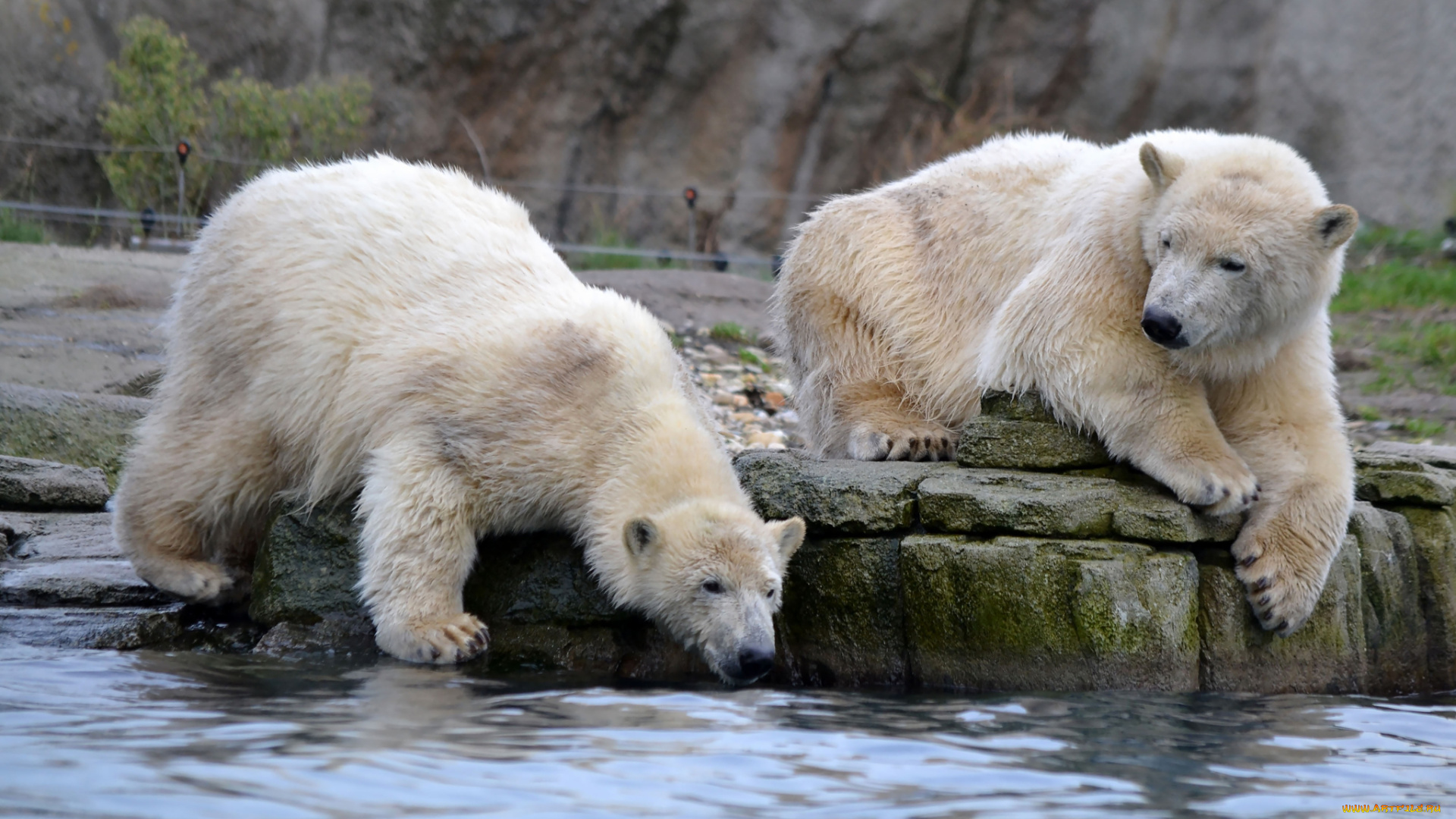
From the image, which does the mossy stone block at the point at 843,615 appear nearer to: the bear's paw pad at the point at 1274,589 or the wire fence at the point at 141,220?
the bear's paw pad at the point at 1274,589

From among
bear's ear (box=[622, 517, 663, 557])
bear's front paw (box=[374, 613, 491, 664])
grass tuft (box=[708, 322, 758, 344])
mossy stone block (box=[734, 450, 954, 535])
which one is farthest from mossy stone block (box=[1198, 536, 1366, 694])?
grass tuft (box=[708, 322, 758, 344])

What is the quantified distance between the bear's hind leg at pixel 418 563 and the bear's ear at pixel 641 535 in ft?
1.90

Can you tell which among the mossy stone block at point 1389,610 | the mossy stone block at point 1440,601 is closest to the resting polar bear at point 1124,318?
the mossy stone block at point 1389,610

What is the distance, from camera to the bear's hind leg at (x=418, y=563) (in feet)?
14.2

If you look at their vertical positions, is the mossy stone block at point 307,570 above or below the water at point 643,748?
above

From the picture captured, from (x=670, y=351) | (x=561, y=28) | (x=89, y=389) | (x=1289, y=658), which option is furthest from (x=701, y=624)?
(x=561, y=28)

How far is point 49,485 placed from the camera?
6.11 metres

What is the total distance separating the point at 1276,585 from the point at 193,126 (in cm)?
1035

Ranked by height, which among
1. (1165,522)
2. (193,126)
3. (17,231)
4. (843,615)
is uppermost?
(193,126)

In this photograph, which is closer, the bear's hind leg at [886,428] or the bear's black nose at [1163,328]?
the bear's black nose at [1163,328]

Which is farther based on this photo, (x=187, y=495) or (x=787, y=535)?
(x=187, y=495)

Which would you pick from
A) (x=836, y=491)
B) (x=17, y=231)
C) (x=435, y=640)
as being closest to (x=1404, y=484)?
(x=836, y=491)

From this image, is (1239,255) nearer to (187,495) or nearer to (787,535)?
(787,535)

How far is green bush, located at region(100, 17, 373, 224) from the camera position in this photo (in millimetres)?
11664
